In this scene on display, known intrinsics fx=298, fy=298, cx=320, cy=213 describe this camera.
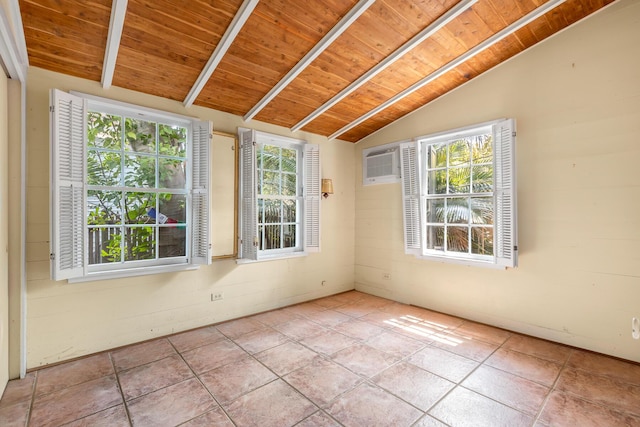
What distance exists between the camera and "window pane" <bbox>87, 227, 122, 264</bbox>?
297 centimetres

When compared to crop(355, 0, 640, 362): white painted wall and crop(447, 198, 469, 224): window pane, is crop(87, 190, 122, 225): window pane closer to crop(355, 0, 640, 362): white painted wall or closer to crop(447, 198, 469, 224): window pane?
crop(447, 198, 469, 224): window pane

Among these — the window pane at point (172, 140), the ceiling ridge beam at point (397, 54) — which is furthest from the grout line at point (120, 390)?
the ceiling ridge beam at point (397, 54)

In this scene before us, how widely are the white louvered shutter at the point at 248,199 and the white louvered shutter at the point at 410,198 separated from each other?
2.10 meters

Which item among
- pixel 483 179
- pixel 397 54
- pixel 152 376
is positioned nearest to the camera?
pixel 152 376

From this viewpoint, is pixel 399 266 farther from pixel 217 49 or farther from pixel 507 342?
pixel 217 49

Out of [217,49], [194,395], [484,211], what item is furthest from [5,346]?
[484,211]

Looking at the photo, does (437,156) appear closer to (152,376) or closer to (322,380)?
(322,380)

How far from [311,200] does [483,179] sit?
2.28 m

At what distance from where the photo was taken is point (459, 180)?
3.95m

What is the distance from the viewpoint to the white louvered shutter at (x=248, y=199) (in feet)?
12.2

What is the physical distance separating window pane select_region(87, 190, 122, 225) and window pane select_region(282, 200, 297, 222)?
2007 mm

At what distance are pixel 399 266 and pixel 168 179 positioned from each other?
3.36 metres

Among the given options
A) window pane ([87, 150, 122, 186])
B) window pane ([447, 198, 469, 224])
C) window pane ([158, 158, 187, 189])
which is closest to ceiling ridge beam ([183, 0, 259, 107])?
window pane ([158, 158, 187, 189])

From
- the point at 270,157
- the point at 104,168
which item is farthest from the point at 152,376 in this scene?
the point at 270,157
